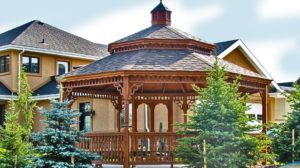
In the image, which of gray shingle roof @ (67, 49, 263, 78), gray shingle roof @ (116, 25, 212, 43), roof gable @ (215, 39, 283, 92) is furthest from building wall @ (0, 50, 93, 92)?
gray shingle roof @ (67, 49, 263, 78)

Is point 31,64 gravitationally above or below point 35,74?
above

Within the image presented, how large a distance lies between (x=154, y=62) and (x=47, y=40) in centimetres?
1559

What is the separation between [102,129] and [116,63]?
10.1 m

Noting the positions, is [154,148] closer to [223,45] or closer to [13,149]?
[13,149]

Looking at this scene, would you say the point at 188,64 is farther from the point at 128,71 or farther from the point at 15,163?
the point at 15,163

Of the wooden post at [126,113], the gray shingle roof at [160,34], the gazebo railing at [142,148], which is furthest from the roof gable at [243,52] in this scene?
the wooden post at [126,113]

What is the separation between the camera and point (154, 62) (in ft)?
55.0

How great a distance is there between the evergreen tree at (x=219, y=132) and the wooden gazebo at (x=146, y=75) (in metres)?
1.99

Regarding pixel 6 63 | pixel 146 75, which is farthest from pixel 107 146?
pixel 6 63

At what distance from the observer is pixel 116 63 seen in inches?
686

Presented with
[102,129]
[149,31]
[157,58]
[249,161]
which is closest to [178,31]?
[149,31]

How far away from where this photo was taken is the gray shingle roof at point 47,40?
29.5 m

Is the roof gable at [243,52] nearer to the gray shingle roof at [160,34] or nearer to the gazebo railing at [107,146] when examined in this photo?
the gray shingle roof at [160,34]

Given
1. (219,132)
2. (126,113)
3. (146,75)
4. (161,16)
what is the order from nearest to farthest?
(219,132)
(126,113)
(146,75)
(161,16)
